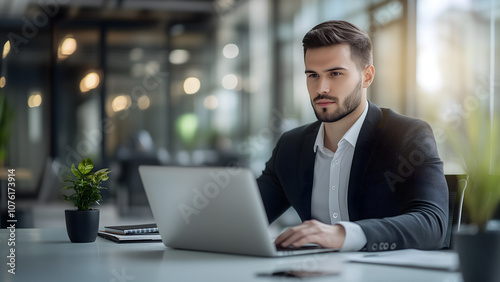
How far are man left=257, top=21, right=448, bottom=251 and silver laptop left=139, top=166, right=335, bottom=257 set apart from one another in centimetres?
48

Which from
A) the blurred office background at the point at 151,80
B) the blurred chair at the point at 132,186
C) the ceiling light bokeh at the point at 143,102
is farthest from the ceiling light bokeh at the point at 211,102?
the blurred chair at the point at 132,186

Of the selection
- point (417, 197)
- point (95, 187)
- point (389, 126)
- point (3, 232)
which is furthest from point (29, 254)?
point (389, 126)

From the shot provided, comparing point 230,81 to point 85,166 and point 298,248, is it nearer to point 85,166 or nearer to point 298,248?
point 85,166

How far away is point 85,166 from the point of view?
5.56 feet

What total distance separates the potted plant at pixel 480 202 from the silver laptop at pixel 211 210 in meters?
0.42

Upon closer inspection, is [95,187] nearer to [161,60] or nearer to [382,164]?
[382,164]

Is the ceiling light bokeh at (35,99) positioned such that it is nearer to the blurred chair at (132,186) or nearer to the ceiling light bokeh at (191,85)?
the blurred chair at (132,186)

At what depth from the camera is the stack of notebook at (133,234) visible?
166cm

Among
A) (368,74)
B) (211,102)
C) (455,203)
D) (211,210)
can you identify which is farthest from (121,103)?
(211,210)

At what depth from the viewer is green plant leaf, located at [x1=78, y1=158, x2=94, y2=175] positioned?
5.55 ft

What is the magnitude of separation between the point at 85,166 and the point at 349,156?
0.85 metres

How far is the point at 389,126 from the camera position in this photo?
6.29 ft

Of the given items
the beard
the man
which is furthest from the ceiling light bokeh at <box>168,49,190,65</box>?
the beard

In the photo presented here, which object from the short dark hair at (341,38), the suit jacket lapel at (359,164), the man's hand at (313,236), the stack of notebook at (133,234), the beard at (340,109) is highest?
the short dark hair at (341,38)
